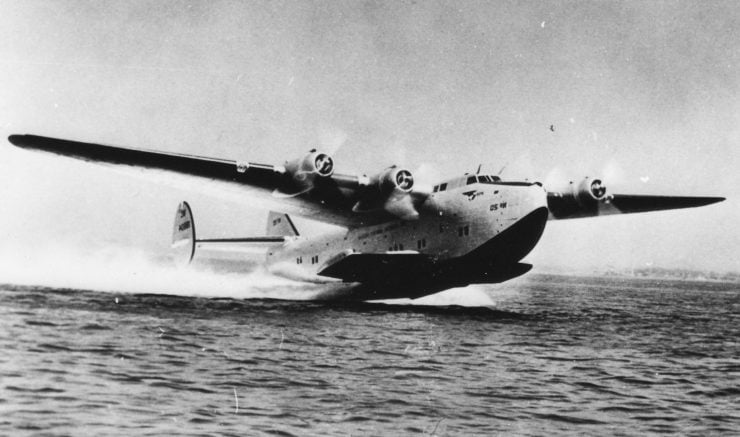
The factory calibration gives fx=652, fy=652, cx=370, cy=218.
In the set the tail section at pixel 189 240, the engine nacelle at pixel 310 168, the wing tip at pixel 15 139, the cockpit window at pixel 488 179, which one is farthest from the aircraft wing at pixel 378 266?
the wing tip at pixel 15 139

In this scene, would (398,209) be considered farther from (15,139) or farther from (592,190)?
(15,139)

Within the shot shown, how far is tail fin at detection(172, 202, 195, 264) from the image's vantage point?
2927 cm

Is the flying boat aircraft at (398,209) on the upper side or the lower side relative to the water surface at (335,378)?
upper

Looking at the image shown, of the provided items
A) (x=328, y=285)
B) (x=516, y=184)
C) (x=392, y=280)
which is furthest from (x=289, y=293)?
(x=516, y=184)

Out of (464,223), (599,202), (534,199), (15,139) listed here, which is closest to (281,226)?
(464,223)

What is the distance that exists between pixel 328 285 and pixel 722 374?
16.1m

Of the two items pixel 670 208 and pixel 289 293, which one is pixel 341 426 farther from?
pixel 670 208

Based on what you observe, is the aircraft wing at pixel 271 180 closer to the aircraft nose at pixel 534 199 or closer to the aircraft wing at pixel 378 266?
the aircraft wing at pixel 378 266

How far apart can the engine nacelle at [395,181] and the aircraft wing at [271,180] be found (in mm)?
35

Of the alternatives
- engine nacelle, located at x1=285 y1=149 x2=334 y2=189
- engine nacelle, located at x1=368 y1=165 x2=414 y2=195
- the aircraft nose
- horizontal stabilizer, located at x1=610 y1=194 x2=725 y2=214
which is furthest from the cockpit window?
horizontal stabilizer, located at x1=610 y1=194 x2=725 y2=214

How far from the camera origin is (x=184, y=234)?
2969cm

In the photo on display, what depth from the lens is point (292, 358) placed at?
1061 cm

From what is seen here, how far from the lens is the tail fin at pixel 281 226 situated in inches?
1247

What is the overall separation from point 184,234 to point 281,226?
472cm
